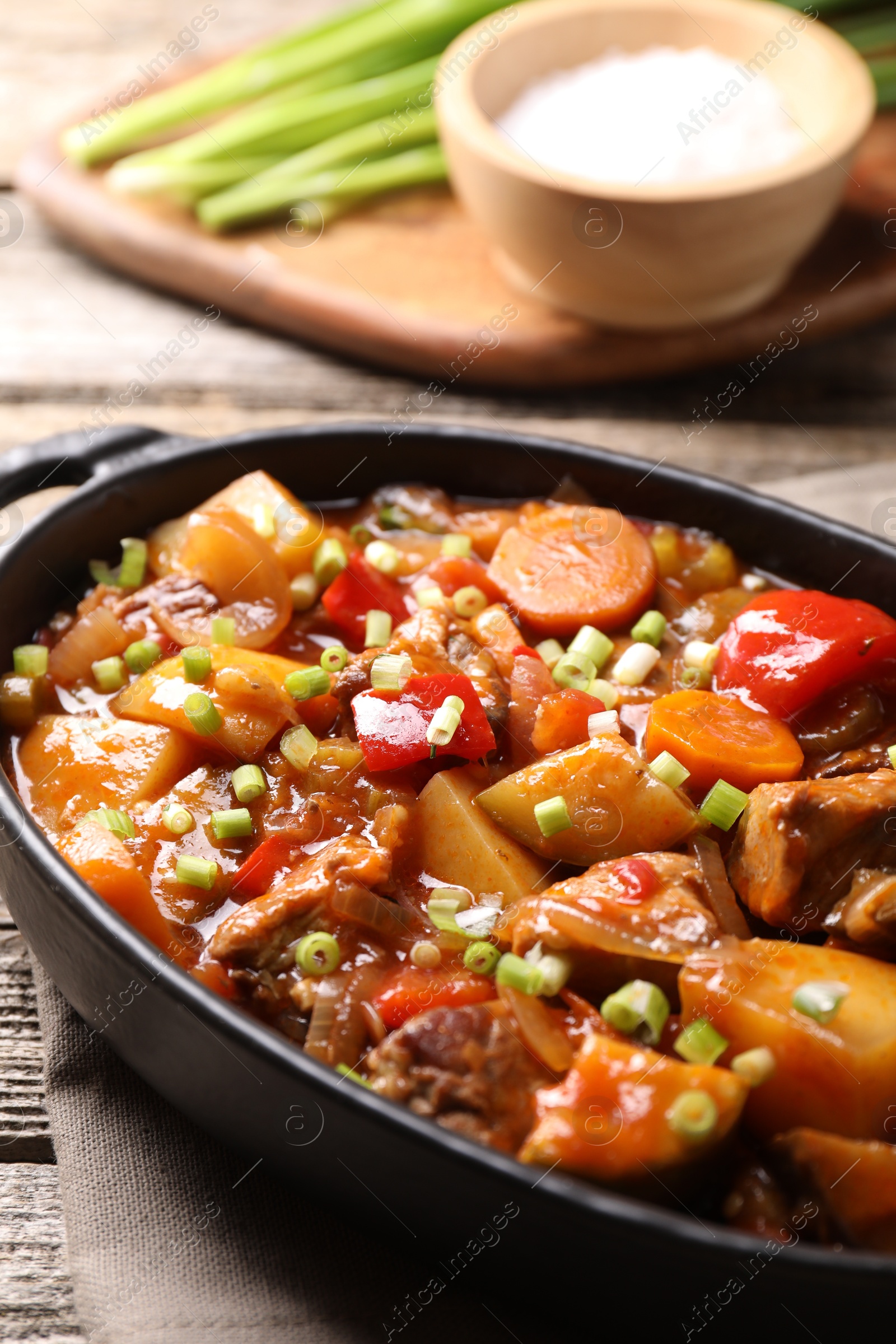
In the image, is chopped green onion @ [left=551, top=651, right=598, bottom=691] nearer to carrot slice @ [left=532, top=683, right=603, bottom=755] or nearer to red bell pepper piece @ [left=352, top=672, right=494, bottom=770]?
carrot slice @ [left=532, top=683, right=603, bottom=755]

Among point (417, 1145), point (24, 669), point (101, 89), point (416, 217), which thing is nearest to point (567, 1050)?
point (417, 1145)

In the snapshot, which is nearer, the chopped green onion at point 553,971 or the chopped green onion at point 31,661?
the chopped green onion at point 553,971

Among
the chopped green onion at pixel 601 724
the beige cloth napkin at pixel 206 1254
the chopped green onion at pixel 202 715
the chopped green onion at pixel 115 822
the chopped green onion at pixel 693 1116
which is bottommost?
the beige cloth napkin at pixel 206 1254

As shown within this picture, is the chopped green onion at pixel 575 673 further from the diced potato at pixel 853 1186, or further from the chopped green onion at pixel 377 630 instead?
the diced potato at pixel 853 1186

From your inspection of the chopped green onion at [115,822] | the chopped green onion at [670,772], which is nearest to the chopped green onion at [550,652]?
the chopped green onion at [670,772]

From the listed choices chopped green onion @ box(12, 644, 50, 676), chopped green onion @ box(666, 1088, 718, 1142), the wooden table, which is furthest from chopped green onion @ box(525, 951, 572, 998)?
the wooden table

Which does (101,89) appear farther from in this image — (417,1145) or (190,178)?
(417,1145)
